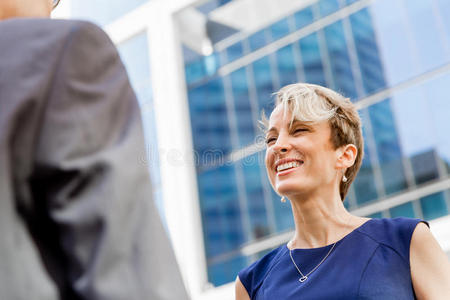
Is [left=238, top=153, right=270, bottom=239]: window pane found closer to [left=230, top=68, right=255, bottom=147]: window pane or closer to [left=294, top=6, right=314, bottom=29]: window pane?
[left=230, top=68, right=255, bottom=147]: window pane

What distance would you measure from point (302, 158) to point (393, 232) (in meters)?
0.49

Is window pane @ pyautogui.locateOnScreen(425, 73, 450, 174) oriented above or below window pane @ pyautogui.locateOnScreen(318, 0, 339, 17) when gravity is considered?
below

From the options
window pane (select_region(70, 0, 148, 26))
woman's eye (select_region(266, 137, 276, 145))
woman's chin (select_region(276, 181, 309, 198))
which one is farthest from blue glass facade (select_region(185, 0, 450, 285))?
woman's chin (select_region(276, 181, 309, 198))

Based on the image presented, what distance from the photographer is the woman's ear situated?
106 inches

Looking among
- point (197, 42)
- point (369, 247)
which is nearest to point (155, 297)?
point (369, 247)

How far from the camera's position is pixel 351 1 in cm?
1580

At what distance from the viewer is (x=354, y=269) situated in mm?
2377

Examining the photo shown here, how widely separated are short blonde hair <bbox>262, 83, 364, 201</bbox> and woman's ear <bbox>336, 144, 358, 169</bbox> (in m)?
0.02

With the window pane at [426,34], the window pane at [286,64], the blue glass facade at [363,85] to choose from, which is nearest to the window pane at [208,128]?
the blue glass facade at [363,85]

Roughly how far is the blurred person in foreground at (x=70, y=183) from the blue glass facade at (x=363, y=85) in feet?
38.8

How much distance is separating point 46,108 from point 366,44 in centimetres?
1621

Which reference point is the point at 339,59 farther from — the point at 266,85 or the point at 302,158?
the point at 302,158

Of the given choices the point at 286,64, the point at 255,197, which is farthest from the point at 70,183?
the point at 255,197

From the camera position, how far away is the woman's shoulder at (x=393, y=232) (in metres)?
2.34
